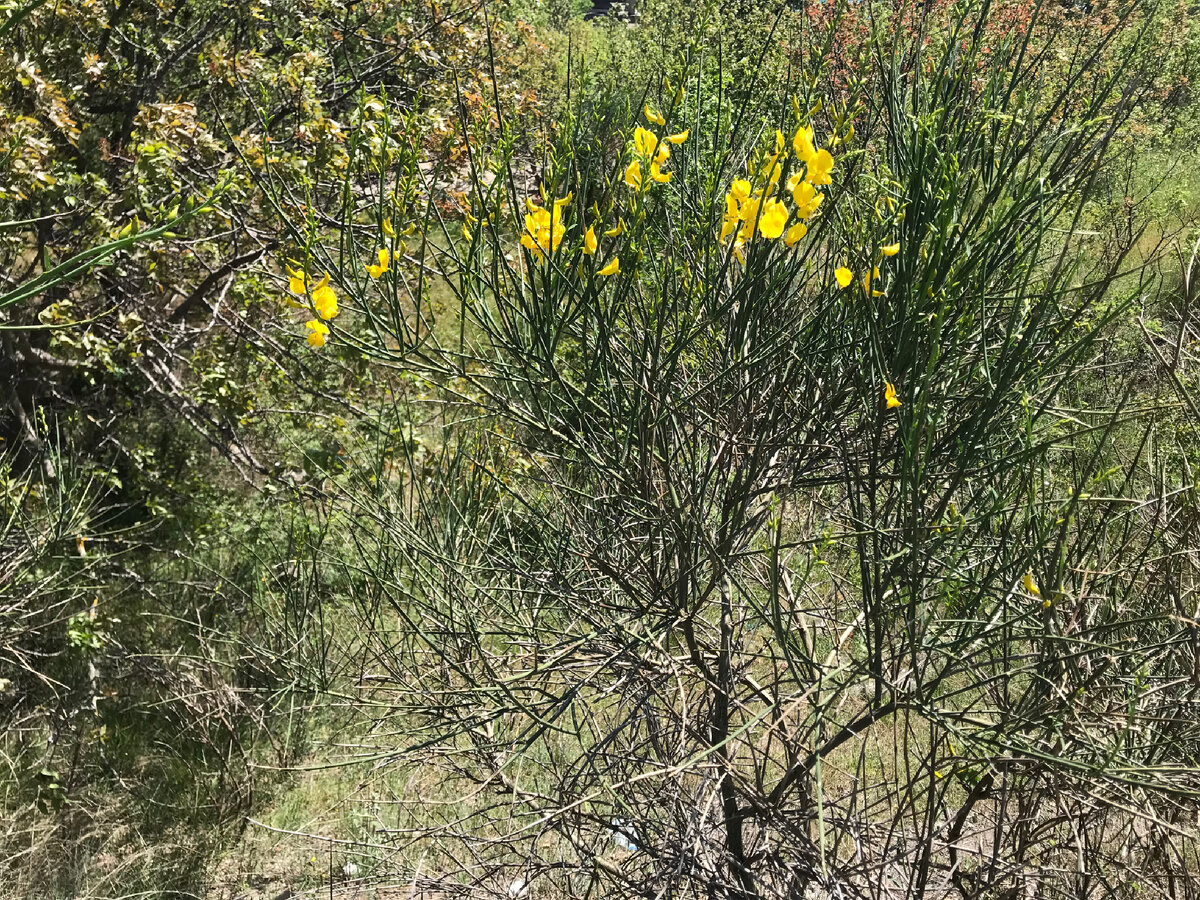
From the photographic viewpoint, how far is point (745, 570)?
2.95m

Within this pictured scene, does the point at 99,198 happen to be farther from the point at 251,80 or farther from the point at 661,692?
the point at 661,692

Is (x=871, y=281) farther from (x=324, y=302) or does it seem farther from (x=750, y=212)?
(x=324, y=302)

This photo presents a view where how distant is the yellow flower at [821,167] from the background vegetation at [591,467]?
10 millimetres

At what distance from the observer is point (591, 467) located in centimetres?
225

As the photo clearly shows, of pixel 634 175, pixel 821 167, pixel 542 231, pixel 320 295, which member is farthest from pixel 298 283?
pixel 821 167

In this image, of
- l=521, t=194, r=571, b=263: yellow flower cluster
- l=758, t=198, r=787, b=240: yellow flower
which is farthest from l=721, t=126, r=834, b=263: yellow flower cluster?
l=521, t=194, r=571, b=263: yellow flower cluster

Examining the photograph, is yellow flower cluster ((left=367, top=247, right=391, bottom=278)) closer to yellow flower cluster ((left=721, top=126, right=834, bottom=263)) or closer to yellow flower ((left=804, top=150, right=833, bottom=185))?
yellow flower cluster ((left=721, top=126, right=834, bottom=263))

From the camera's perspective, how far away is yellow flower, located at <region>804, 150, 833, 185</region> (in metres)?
1.54

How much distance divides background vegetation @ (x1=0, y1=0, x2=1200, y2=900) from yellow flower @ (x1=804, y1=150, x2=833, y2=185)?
0.03 feet

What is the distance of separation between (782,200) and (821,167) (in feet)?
0.63

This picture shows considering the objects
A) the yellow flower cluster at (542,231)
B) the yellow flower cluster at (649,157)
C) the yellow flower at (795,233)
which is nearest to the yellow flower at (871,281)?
the yellow flower at (795,233)

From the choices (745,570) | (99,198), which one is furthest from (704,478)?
(99,198)

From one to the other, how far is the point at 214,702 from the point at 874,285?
192 inches

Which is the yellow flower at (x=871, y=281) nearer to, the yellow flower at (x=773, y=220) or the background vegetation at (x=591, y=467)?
the background vegetation at (x=591, y=467)
